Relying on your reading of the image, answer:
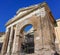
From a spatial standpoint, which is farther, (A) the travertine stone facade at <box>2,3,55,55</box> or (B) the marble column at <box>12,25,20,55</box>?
(B) the marble column at <box>12,25,20,55</box>

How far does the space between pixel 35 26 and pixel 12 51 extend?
346 cm

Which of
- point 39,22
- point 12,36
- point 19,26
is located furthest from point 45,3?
point 12,36

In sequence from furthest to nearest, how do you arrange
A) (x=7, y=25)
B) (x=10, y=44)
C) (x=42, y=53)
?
(x=7, y=25), (x=10, y=44), (x=42, y=53)

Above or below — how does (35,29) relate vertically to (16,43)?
above

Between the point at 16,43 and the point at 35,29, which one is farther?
the point at 16,43

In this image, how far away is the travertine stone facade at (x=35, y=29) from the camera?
11508mm

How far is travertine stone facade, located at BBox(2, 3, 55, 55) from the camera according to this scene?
1151 cm

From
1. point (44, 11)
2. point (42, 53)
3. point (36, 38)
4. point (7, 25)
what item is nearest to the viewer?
point (42, 53)

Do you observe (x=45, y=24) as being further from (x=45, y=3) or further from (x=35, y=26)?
(x=45, y=3)

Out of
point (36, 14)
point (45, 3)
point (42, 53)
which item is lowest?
point (42, 53)

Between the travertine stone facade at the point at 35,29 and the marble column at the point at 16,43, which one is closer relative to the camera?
the travertine stone facade at the point at 35,29

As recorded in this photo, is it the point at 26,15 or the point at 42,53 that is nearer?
the point at 42,53

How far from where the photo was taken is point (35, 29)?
41.7ft

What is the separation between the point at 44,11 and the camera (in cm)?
1324
